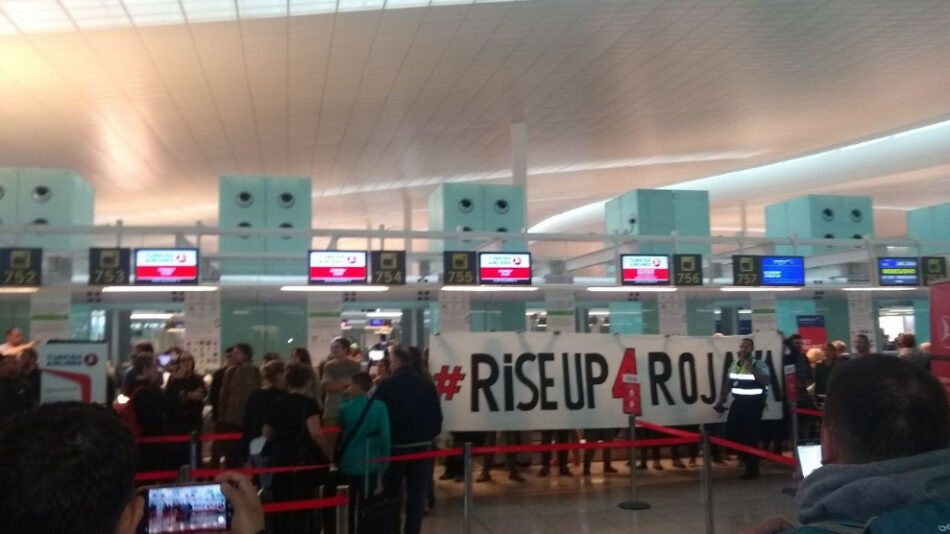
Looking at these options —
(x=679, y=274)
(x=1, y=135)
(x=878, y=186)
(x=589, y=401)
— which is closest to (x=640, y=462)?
(x=589, y=401)

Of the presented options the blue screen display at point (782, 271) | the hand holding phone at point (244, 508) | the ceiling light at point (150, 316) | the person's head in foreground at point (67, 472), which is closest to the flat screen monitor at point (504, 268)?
the blue screen display at point (782, 271)

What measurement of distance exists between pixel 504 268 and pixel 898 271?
784 centimetres

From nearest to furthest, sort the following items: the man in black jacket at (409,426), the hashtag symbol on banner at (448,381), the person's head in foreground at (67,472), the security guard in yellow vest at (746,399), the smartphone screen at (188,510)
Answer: the person's head in foreground at (67,472)
the smartphone screen at (188,510)
the man in black jacket at (409,426)
the hashtag symbol on banner at (448,381)
the security guard in yellow vest at (746,399)

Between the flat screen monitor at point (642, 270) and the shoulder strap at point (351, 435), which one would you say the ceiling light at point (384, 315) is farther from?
the shoulder strap at point (351, 435)

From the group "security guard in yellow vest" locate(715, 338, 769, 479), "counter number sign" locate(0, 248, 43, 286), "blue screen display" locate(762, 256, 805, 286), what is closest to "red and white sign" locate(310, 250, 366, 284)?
"counter number sign" locate(0, 248, 43, 286)

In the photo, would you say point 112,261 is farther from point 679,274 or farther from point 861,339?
point 861,339

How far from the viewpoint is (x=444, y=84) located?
1396 centimetres

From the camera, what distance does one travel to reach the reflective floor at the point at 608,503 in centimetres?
766

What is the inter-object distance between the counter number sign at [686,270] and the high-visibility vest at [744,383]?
2.88m

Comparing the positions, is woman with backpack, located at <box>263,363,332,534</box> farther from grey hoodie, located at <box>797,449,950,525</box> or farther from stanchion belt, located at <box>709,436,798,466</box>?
grey hoodie, located at <box>797,449,950,525</box>

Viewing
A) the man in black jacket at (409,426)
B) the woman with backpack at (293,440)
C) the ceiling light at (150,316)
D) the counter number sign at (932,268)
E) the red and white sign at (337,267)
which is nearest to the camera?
the woman with backpack at (293,440)

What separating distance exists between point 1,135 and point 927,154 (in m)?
22.9

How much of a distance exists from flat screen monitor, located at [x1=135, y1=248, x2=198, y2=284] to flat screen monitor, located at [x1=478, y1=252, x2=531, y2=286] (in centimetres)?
435

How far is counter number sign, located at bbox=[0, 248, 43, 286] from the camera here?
10211 mm
